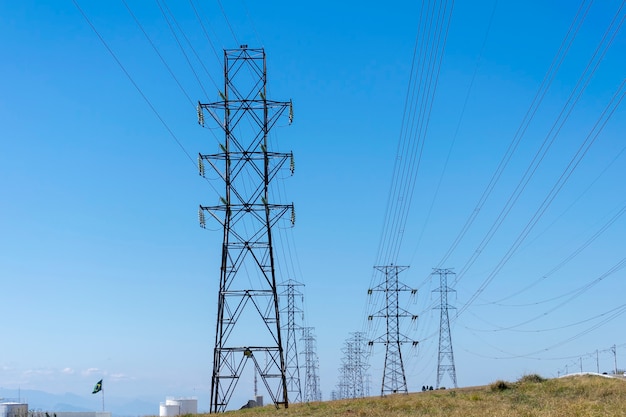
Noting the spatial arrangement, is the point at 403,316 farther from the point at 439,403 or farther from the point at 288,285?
the point at 439,403

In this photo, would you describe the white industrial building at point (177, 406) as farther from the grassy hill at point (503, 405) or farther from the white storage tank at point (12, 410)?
the grassy hill at point (503, 405)

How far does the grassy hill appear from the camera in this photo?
32844 millimetres

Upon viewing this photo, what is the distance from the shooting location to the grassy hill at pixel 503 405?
108 feet

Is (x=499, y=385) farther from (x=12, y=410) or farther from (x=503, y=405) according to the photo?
(x=12, y=410)

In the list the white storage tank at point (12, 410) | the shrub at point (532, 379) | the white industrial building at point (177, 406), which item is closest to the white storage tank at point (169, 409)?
the white industrial building at point (177, 406)

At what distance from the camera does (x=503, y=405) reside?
37.8 m

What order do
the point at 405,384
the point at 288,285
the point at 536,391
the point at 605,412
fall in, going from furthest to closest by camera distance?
the point at 288,285 < the point at 405,384 < the point at 536,391 < the point at 605,412

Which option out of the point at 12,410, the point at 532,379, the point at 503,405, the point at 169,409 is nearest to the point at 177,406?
the point at 169,409

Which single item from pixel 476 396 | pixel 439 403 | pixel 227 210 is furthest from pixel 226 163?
pixel 476 396

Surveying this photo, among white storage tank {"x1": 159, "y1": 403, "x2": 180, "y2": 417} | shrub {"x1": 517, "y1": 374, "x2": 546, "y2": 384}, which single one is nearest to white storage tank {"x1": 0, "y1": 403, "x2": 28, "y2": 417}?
white storage tank {"x1": 159, "y1": 403, "x2": 180, "y2": 417}

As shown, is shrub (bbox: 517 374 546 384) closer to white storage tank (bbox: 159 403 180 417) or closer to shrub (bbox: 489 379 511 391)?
shrub (bbox: 489 379 511 391)

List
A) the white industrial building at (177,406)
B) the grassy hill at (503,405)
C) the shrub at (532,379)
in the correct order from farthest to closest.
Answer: the white industrial building at (177,406), the shrub at (532,379), the grassy hill at (503,405)

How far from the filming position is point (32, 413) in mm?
109375

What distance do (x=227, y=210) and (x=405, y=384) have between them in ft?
139
